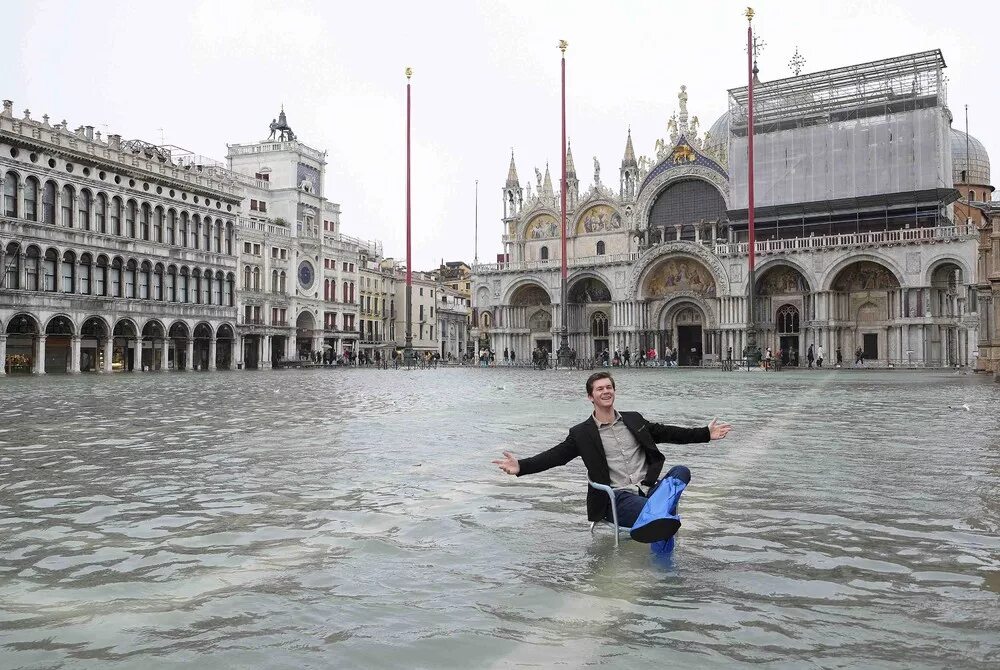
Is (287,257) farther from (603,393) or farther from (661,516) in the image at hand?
(661,516)

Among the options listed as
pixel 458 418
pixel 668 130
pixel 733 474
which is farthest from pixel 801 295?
pixel 733 474

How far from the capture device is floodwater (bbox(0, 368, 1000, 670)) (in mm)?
4008

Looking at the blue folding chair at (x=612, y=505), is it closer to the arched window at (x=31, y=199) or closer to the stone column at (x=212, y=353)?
the arched window at (x=31, y=199)

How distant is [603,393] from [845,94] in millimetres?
57002

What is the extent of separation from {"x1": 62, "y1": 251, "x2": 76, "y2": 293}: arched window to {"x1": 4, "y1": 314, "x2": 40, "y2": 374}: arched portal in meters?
2.75

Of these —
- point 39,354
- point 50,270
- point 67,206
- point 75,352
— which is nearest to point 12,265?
point 50,270

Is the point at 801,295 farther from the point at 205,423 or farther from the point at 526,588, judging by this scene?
the point at 526,588

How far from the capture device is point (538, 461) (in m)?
6.20

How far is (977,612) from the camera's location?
4422mm

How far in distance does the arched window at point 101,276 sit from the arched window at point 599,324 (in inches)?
1376

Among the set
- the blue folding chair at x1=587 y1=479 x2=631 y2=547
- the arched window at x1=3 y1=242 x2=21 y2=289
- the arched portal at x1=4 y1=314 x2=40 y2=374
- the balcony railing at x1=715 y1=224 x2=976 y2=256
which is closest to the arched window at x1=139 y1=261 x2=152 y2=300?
the arched portal at x1=4 y1=314 x2=40 y2=374

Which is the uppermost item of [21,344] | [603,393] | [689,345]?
[689,345]

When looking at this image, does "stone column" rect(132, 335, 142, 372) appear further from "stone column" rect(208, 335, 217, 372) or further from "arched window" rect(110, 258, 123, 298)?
"stone column" rect(208, 335, 217, 372)

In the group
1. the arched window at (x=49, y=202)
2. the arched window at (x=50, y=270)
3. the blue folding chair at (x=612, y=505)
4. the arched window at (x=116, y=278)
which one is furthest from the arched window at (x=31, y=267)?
the blue folding chair at (x=612, y=505)
